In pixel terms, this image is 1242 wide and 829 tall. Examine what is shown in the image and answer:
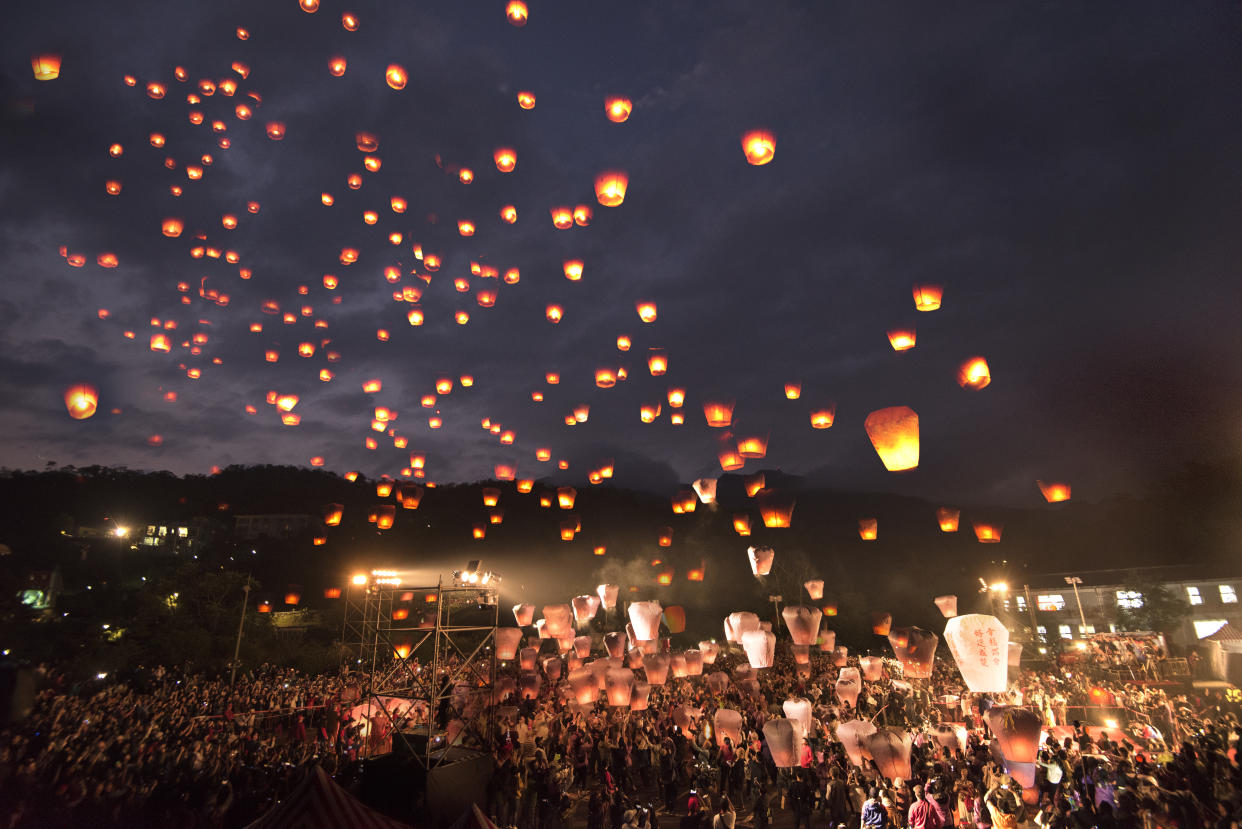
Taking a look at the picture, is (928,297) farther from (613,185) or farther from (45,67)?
(45,67)

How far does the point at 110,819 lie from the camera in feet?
23.2

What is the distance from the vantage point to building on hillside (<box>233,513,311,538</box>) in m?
51.9

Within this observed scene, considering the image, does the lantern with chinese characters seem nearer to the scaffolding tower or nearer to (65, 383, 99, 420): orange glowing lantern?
the scaffolding tower

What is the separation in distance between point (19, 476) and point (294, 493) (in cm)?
1873

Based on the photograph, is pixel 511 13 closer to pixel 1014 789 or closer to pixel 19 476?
pixel 1014 789

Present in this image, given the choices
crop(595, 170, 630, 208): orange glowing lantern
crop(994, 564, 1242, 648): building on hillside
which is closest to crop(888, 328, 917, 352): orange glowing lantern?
crop(595, 170, 630, 208): orange glowing lantern

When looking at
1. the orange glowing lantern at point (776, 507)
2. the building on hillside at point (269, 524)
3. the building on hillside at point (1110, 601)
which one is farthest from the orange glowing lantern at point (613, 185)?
the building on hillside at point (269, 524)

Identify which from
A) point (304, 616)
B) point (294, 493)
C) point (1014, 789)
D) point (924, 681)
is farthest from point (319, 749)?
point (294, 493)

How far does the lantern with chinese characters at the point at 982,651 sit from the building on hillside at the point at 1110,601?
2270 centimetres

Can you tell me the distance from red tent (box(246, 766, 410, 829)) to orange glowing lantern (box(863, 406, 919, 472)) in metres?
7.77

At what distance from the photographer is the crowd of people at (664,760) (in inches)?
271

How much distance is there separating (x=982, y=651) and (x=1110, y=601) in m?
35.2

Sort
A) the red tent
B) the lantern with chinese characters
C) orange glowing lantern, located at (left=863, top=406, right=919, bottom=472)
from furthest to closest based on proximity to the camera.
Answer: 1. orange glowing lantern, located at (left=863, top=406, right=919, bottom=472)
2. the lantern with chinese characters
3. the red tent

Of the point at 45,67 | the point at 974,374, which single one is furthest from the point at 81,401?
the point at 974,374
